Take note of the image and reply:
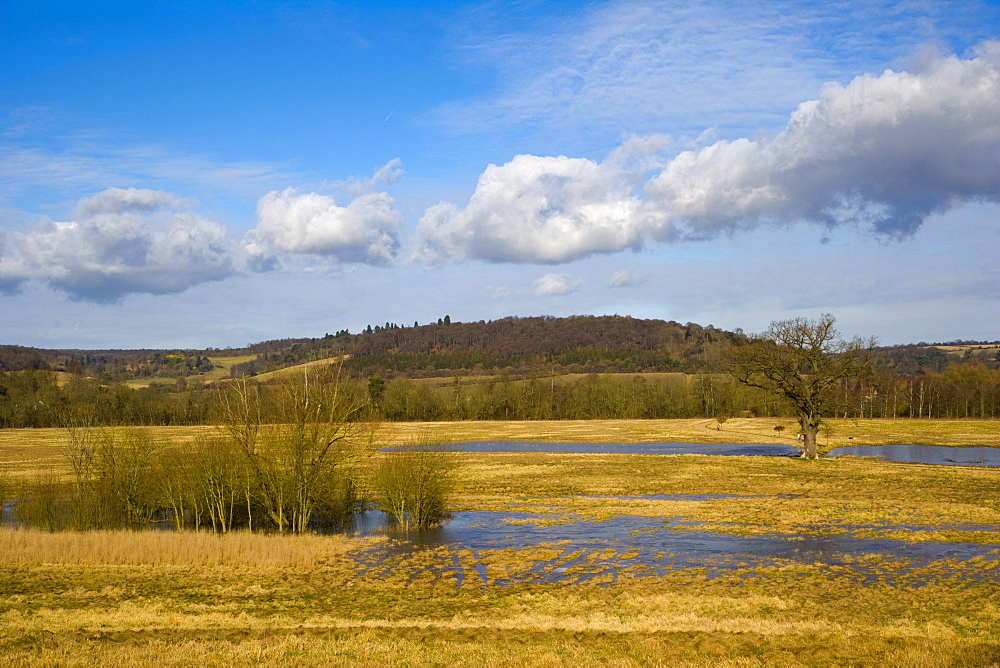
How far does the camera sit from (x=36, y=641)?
1619 centimetres

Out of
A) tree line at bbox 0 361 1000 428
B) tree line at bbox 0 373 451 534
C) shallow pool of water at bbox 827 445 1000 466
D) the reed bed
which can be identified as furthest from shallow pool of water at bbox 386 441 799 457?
tree line at bbox 0 361 1000 428

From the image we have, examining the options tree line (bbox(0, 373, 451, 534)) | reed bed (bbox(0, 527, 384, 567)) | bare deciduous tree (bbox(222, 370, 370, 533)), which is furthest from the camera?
tree line (bbox(0, 373, 451, 534))

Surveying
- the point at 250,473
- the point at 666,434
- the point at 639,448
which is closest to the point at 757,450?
the point at 639,448

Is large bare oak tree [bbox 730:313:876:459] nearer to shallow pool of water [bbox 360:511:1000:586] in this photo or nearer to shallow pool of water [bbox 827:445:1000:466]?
shallow pool of water [bbox 827:445:1000:466]

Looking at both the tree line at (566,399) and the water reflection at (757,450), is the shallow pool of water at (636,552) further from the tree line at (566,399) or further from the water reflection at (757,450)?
the tree line at (566,399)

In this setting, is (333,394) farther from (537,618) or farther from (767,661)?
(767,661)

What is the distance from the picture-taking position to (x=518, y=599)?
20125 millimetres

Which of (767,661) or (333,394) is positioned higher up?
(333,394)

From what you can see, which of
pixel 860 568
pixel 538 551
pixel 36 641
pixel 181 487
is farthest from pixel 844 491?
pixel 36 641

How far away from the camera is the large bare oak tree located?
5506 cm

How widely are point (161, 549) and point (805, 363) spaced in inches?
1963

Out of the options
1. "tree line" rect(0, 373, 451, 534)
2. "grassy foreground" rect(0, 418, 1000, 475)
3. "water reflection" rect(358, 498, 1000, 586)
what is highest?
"tree line" rect(0, 373, 451, 534)

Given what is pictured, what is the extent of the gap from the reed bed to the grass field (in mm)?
101

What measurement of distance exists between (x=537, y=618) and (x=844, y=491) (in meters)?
29.6
